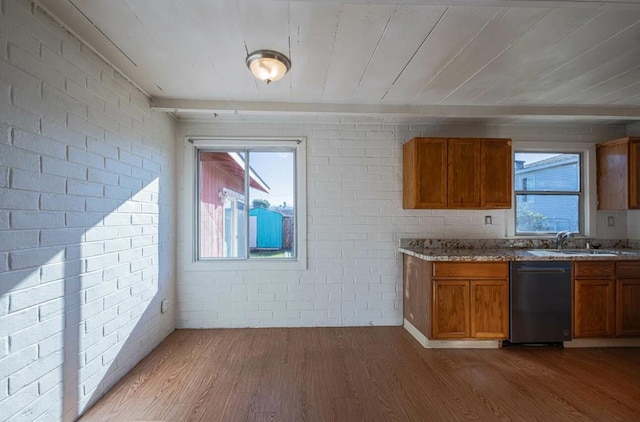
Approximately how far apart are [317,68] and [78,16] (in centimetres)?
144

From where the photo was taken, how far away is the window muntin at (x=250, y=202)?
342 cm

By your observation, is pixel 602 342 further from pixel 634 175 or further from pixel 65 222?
pixel 65 222

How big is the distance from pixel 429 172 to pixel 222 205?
237 cm

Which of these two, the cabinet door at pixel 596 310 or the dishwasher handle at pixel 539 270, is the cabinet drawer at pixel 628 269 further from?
the dishwasher handle at pixel 539 270

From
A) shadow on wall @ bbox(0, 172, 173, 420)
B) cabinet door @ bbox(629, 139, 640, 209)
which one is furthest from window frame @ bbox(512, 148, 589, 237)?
shadow on wall @ bbox(0, 172, 173, 420)

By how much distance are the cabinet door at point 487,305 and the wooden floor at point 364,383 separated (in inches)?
9.0

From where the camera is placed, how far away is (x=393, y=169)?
11.3 feet

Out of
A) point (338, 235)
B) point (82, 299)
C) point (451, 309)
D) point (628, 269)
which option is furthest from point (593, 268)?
point (82, 299)

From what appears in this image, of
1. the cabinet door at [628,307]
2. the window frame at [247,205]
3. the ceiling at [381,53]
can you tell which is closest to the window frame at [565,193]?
the ceiling at [381,53]

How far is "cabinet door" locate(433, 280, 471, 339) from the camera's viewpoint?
2773 mm

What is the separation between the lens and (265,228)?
11.3ft

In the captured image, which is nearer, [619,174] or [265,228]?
[619,174]

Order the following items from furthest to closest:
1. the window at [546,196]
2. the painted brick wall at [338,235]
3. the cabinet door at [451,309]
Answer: the window at [546,196]
the painted brick wall at [338,235]
the cabinet door at [451,309]

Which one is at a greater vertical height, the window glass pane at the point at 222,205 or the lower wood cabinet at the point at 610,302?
the window glass pane at the point at 222,205
